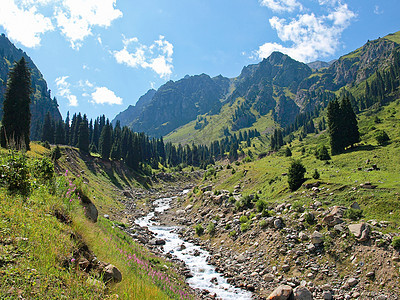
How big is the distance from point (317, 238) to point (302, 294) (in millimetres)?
4748

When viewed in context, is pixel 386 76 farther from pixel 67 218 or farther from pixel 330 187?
pixel 67 218

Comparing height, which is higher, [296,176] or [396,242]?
[296,176]

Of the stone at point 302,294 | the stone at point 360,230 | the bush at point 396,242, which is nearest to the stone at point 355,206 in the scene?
the stone at point 360,230

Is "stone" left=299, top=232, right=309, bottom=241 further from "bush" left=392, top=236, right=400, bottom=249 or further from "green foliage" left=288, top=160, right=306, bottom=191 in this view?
"green foliage" left=288, top=160, right=306, bottom=191

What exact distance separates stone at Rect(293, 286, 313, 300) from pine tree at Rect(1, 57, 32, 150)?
149 feet

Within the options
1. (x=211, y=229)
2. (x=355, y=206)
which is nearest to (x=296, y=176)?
(x=355, y=206)

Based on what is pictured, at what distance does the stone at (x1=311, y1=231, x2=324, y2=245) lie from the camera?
16.3 m

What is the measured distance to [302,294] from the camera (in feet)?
43.2

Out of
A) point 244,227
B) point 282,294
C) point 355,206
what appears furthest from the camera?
point 244,227

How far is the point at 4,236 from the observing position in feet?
17.2

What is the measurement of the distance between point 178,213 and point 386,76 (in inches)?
7827

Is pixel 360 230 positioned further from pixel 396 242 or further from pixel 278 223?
pixel 278 223

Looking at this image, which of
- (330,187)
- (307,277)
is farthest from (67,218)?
(330,187)

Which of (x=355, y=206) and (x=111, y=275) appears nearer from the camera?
(x=111, y=275)
